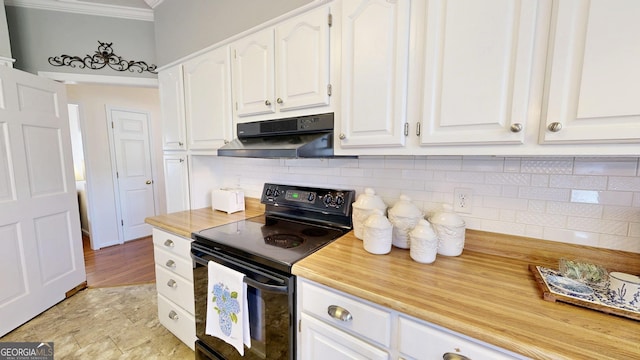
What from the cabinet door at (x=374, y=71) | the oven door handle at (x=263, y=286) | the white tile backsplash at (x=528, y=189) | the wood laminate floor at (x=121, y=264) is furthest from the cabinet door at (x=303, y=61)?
the wood laminate floor at (x=121, y=264)

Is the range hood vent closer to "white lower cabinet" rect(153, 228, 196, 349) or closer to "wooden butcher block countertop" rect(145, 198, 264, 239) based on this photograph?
"wooden butcher block countertop" rect(145, 198, 264, 239)

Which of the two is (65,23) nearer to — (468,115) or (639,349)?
(468,115)

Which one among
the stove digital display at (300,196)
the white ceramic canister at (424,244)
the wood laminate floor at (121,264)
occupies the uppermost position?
the stove digital display at (300,196)

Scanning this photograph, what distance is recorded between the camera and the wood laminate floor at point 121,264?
9.05 ft

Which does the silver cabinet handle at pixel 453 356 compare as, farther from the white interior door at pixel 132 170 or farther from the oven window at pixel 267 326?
the white interior door at pixel 132 170

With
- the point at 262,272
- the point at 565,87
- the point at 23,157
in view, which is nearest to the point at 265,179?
the point at 262,272

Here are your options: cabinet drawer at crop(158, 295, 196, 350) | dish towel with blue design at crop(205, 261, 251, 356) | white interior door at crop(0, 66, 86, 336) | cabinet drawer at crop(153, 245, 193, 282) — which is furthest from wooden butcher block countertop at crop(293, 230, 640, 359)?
white interior door at crop(0, 66, 86, 336)

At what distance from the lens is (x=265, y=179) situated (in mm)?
2006

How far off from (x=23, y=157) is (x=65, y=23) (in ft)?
3.97

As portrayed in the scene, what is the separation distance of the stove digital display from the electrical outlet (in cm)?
80

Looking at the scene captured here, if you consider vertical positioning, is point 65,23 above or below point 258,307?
above

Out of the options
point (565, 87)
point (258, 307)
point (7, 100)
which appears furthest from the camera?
point (7, 100)

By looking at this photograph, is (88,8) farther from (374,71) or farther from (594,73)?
(594,73)

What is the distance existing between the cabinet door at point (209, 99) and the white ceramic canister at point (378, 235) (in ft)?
3.72
